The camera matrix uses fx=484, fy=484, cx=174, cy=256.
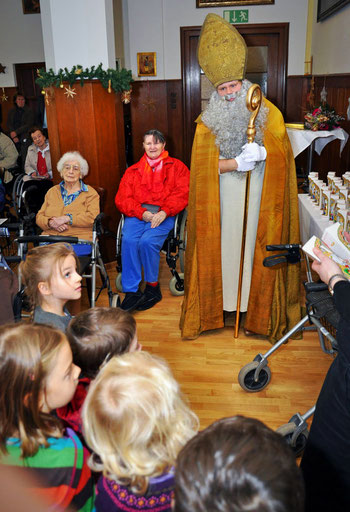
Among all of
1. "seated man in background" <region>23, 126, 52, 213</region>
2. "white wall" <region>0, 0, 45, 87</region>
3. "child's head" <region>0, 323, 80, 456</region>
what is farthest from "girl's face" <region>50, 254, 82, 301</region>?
"white wall" <region>0, 0, 45, 87</region>

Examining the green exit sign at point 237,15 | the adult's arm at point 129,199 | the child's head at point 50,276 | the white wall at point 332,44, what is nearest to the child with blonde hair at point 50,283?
the child's head at point 50,276

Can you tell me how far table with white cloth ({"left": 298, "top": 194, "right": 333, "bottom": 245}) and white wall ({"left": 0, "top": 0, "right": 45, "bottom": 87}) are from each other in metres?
6.32

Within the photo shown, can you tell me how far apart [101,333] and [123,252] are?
2.12 metres

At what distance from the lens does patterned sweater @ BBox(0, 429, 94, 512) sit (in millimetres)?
1107

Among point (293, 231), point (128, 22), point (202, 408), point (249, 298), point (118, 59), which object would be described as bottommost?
point (202, 408)

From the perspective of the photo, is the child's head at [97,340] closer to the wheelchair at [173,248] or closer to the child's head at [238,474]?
the child's head at [238,474]

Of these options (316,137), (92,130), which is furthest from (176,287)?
(316,137)

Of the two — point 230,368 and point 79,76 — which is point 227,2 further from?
point 230,368

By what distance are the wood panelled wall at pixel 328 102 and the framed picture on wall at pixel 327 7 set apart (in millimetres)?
633

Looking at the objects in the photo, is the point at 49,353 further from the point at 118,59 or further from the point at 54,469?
the point at 118,59

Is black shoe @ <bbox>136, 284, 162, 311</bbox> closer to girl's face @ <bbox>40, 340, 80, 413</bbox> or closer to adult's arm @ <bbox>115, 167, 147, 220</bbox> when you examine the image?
adult's arm @ <bbox>115, 167, 147, 220</bbox>

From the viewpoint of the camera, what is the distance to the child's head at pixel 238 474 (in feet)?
2.42

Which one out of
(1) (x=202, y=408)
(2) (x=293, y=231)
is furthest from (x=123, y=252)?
(1) (x=202, y=408)

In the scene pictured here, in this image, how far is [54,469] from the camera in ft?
3.69
